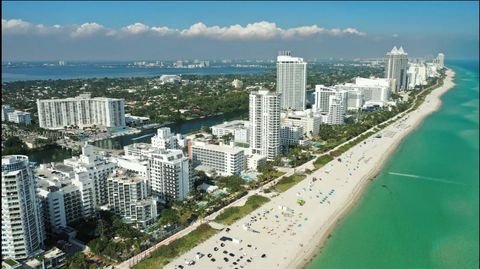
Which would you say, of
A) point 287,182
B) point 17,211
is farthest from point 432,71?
point 17,211

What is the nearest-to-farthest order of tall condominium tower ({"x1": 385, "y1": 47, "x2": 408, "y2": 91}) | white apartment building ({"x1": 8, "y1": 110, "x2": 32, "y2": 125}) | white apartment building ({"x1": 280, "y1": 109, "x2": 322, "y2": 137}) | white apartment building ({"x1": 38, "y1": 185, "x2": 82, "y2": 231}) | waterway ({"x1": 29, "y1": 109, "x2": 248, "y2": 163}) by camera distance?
white apartment building ({"x1": 38, "y1": 185, "x2": 82, "y2": 231})
waterway ({"x1": 29, "y1": 109, "x2": 248, "y2": 163})
white apartment building ({"x1": 280, "y1": 109, "x2": 322, "y2": 137})
white apartment building ({"x1": 8, "y1": 110, "x2": 32, "y2": 125})
tall condominium tower ({"x1": 385, "y1": 47, "x2": 408, "y2": 91})

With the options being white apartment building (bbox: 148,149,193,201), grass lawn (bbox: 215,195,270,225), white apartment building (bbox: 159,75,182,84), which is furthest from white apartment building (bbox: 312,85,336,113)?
white apartment building (bbox: 159,75,182,84)

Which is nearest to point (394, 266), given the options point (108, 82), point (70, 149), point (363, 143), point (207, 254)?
point (207, 254)

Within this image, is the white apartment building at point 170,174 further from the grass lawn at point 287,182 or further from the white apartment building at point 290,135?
the white apartment building at point 290,135

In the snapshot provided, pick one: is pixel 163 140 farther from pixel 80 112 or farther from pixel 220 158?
pixel 80 112

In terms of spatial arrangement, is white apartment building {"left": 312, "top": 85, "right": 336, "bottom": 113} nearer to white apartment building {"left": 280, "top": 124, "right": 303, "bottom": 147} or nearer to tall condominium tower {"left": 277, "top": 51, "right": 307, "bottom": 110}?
tall condominium tower {"left": 277, "top": 51, "right": 307, "bottom": 110}

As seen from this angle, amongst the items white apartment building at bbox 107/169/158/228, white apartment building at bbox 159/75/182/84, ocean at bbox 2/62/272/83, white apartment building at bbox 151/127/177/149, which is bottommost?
white apartment building at bbox 107/169/158/228

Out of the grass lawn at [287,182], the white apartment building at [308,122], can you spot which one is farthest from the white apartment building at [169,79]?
the grass lawn at [287,182]
